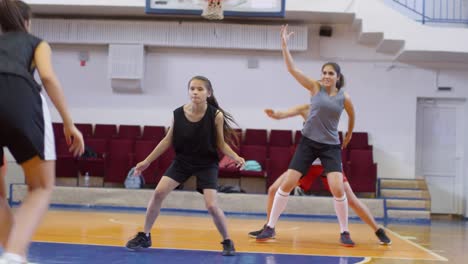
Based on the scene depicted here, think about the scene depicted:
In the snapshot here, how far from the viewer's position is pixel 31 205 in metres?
2.85

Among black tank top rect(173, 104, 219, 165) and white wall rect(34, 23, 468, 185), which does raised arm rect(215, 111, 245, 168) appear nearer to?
black tank top rect(173, 104, 219, 165)

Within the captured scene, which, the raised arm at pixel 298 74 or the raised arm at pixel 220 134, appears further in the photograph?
the raised arm at pixel 298 74

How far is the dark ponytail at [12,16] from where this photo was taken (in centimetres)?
295

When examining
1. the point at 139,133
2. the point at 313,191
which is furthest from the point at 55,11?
the point at 313,191

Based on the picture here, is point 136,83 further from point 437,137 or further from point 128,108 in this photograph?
point 437,137

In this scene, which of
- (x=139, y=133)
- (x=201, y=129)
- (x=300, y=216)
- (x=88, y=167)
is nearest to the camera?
(x=201, y=129)

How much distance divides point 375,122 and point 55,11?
758cm

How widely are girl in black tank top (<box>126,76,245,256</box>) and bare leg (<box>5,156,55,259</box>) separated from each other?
1979 mm

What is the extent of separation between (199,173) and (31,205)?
2.23 meters

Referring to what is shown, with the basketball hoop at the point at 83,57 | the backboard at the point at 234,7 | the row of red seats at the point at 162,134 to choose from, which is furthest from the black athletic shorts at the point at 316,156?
the basketball hoop at the point at 83,57

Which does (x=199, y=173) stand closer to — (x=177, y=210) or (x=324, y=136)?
(x=324, y=136)

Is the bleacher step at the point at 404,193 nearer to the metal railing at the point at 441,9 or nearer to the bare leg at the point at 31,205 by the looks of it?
the metal railing at the point at 441,9

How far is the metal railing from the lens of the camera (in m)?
12.9

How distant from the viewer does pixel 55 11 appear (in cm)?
1290
